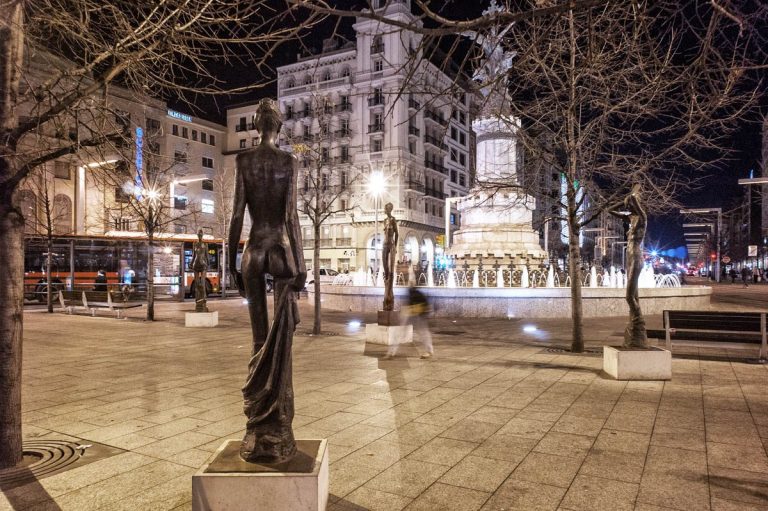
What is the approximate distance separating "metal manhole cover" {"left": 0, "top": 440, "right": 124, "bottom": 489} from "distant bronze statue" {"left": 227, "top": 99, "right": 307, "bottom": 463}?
2.19m

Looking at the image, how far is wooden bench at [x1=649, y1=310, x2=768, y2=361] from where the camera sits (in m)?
9.49

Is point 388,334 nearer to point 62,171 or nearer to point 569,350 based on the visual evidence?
point 569,350

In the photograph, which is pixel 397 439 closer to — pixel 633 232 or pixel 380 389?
pixel 380 389

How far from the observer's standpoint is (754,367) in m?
9.08

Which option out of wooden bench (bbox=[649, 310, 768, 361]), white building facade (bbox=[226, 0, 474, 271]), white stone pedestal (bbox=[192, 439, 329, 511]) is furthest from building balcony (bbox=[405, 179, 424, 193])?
white stone pedestal (bbox=[192, 439, 329, 511])

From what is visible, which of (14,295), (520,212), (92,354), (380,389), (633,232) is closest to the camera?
(14,295)

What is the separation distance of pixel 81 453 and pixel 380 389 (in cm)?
378

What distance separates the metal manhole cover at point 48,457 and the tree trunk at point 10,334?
185mm

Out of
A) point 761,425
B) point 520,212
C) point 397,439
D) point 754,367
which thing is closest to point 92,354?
point 397,439

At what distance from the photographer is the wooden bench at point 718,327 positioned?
31.1ft

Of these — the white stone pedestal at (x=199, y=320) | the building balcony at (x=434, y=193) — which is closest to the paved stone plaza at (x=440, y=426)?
the white stone pedestal at (x=199, y=320)

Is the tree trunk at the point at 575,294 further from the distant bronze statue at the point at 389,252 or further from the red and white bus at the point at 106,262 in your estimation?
the red and white bus at the point at 106,262

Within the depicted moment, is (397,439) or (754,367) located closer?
(397,439)

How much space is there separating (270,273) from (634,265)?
23.2 ft
